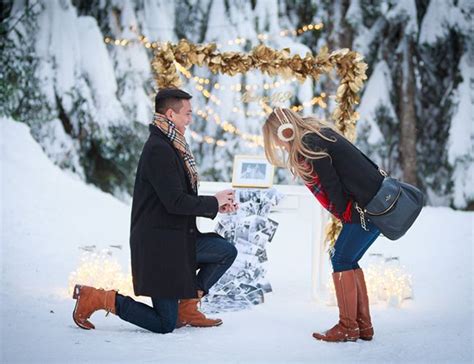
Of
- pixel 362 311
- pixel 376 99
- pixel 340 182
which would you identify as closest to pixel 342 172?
pixel 340 182

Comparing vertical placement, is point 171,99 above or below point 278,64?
below

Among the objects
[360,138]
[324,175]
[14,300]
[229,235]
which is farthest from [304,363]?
[360,138]

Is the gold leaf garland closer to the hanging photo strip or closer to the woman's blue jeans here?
the hanging photo strip

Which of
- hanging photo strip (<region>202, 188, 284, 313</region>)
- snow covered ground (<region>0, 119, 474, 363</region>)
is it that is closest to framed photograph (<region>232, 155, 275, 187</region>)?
hanging photo strip (<region>202, 188, 284, 313</region>)

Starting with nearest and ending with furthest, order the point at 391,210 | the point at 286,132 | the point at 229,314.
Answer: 1. the point at 391,210
2. the point at 286,132
3. the point at 229,314

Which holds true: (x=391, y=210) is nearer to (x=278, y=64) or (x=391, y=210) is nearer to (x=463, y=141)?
(x=278, y=64)

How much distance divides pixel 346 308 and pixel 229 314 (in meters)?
0.93

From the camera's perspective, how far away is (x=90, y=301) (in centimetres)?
341

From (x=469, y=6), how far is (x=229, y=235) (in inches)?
269

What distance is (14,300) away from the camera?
425cm

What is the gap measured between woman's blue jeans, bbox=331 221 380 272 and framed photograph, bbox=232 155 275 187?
1.25 metres

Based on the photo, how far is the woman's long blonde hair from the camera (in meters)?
3.24

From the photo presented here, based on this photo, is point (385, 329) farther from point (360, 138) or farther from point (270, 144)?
point (360, 138)

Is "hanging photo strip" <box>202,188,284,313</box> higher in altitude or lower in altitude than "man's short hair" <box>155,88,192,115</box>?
lower
